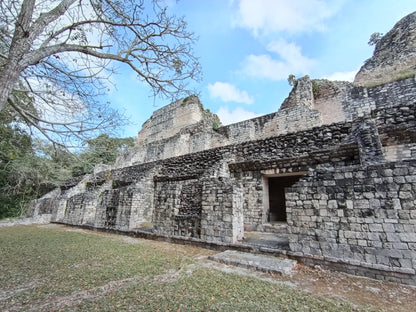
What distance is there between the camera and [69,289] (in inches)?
120

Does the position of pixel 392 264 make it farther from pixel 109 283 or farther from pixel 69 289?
pixel 69 289

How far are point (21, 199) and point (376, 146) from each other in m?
25.1

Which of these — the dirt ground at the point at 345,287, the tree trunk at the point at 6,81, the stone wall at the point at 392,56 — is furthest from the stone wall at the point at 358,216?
the stone wall at the point at 392,56

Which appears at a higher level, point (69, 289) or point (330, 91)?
point (330, 91)

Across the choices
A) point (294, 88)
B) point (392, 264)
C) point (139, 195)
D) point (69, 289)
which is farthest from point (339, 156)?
point (294, 88)

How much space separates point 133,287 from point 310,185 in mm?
3984

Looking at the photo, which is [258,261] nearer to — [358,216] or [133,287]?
[358,216]

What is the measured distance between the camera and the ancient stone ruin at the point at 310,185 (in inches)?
141

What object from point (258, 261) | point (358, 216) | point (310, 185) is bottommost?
point (258, 261)

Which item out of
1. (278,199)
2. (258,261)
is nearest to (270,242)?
(258,261)

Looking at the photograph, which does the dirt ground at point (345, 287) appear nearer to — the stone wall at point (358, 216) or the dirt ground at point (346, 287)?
the dirt ground at point (346, 287)

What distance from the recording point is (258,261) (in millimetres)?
4094

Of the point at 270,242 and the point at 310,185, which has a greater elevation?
the point at 310,185

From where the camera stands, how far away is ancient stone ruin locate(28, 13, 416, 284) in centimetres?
358
